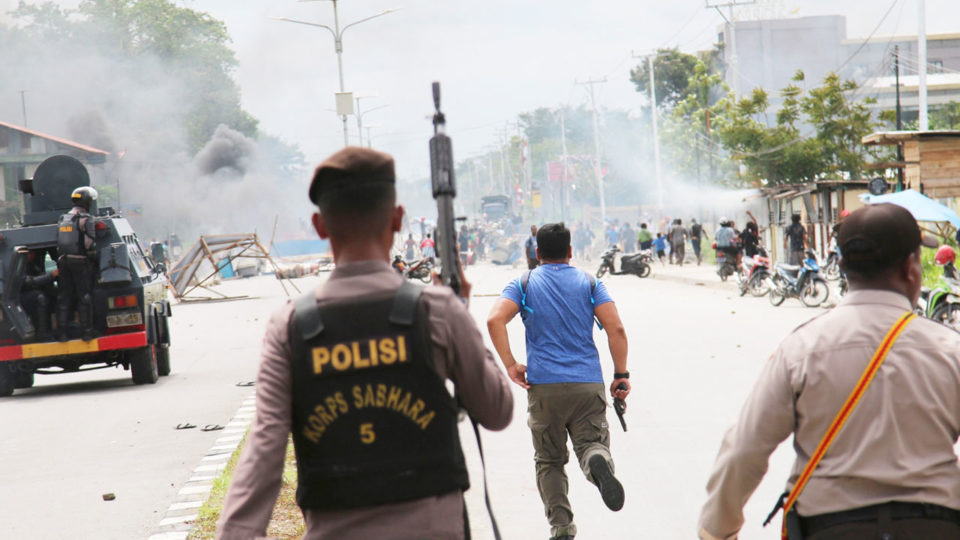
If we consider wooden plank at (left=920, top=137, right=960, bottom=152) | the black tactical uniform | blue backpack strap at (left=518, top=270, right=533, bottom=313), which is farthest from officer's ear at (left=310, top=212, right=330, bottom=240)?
wooden plank at (left=920, top=137, right=960, bottom=152)

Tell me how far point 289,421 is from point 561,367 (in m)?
3.38

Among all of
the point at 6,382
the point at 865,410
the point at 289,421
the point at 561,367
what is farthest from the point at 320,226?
the point at 6,382

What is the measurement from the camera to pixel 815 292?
22.1 m

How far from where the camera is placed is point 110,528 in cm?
714

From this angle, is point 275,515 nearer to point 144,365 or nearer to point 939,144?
point 144,365

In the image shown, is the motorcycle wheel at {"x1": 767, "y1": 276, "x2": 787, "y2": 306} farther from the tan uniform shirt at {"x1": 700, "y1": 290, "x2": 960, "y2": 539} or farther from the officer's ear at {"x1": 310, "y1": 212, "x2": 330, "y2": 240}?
the officer's ear at {"x1": 310, "y1": 212, "x2": 330, "y2": 240}

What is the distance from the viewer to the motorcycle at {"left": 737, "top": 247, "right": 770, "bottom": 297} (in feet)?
82.9

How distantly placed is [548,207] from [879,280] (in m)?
134

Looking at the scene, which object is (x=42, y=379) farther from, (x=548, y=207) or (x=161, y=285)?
(x=548, y=207)

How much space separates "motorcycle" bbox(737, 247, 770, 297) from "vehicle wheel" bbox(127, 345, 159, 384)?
13.7 meters

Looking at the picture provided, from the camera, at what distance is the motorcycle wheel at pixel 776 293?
2283 centimetres

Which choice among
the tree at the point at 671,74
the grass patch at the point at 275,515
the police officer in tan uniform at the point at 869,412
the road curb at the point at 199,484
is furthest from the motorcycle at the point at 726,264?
the tree at the point at 671,74

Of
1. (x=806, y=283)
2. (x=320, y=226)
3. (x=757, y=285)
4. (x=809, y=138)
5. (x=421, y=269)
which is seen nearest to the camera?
(x=320, y=226)

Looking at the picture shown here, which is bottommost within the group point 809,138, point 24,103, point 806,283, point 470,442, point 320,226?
point 806,283
